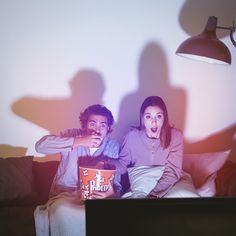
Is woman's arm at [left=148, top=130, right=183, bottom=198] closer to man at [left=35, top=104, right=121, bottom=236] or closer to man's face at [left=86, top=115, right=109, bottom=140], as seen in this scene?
man at [left=35, top=104, right=121, bottom=236]

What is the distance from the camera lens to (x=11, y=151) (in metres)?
2.06

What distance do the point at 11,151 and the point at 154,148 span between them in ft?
2.76

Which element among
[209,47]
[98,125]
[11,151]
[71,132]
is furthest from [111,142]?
[209,47]

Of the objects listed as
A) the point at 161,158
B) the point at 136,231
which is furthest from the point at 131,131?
the point at 136,231

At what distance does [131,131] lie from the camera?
198cm

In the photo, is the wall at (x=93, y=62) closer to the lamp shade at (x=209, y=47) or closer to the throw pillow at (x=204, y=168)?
the throw pillow at (x=204, y=168)

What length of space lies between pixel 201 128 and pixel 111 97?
2.01 feet

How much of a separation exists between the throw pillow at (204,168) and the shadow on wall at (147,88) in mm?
356

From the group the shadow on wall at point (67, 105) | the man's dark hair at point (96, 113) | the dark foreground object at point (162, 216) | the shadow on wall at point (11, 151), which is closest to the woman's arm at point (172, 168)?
the man's dark hair at point (96, 113)

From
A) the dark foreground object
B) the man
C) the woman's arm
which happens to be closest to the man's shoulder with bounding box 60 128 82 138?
the man

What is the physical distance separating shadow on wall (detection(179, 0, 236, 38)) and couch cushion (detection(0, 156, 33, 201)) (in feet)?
4.00

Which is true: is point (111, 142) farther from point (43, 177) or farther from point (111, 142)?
point (43, 177)

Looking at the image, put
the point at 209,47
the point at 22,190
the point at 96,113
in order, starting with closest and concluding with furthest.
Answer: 1. the point at 209,47
2. the point at 22,190
3. the point at 96,113

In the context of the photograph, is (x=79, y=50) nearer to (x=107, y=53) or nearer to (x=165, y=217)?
(x=107, y=53)
